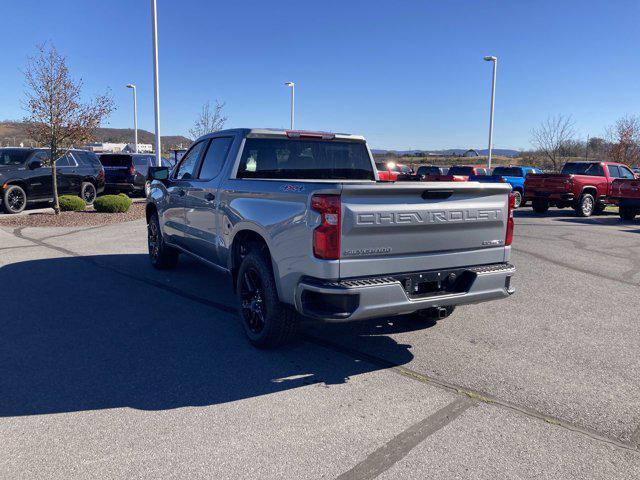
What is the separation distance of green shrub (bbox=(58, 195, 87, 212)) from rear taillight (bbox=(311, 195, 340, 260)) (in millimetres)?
13754

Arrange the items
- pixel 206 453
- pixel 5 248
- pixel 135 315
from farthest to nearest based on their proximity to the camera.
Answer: pixel 5 248 → pixel 135 315 → pixel 206 453

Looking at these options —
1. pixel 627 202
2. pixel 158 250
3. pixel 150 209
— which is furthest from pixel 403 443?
pixel 627 202

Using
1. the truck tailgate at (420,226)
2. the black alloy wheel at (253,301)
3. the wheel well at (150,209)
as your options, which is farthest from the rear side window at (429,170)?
the black alloy wheel at (253,301)

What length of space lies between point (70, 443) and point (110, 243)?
8.12m

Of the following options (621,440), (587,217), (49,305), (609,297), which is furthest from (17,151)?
(587,217)

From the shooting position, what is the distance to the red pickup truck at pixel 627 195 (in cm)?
1642

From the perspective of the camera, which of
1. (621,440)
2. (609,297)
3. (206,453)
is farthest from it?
(609,297)

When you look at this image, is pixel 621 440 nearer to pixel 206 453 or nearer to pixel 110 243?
pixel 206 453

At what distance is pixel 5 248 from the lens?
989cm

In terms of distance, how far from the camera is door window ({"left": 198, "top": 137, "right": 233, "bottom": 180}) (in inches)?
229

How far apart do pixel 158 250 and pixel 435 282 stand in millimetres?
5001

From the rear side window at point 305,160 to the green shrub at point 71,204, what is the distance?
11.9 m

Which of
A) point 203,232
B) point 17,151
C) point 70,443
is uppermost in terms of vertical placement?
point 17,151

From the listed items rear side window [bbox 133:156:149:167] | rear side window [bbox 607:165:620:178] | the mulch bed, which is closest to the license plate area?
the mulch bed
